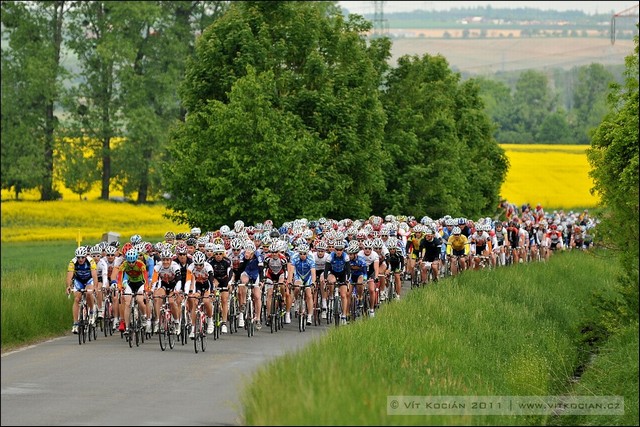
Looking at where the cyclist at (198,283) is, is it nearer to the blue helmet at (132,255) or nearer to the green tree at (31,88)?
the blue helmet at (132,255)

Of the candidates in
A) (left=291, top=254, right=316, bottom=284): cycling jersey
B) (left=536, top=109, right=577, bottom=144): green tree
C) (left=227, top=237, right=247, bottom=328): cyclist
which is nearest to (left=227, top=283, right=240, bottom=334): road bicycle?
→ (left=227, top=237, right=247, bottom=328): cyclist

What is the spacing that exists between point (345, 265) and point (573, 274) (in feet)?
62.1

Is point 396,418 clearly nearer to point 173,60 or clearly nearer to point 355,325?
point 355,325

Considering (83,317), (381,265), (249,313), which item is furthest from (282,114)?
(83,317)

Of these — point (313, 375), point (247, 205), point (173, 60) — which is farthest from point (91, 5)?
point (313, 375)

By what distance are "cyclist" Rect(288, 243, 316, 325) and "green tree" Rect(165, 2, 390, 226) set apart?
15515 millimetres

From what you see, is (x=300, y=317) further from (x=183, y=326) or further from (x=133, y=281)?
(x=133, y=281)

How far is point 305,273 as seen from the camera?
30.4 m

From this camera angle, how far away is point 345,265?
1209 inches

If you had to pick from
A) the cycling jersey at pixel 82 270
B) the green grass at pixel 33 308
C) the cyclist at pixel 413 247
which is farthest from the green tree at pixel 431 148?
the cycling jersey at pixel 82 270

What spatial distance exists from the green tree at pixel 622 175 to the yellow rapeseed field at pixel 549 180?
7068 centimetres

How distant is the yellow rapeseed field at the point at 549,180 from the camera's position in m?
108

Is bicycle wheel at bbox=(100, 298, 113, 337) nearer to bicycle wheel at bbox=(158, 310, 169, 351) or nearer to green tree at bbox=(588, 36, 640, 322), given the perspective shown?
bicycle wheel at bbox=(158, 310, 169, 351)

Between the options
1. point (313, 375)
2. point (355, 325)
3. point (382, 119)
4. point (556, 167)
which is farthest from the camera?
point (556, 167)
